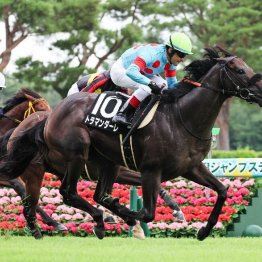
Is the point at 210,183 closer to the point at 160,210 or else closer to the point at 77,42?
the point at 160,210

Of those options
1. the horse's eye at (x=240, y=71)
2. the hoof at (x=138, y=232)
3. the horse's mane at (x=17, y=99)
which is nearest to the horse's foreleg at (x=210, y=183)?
the horse's eye at (x=240, y=71)

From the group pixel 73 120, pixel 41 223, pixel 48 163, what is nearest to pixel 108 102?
pixel 73 120

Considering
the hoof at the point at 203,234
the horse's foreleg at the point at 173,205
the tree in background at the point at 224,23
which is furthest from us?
the tree in background at the point at 224,23

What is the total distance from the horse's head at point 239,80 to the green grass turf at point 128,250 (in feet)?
4.43

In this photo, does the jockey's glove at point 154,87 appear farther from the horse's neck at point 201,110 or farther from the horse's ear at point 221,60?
the horse's ear at point 221,60

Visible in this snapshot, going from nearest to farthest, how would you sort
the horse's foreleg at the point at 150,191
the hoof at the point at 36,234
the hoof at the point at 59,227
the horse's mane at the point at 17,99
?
the horse's foreleg at the point at 150,191 → the hoof at the point at 36,234 → the hoof at the point at 59,227 → the horse's mane at the point at 17,99

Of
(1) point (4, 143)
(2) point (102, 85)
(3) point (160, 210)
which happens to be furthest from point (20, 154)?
(3) point (160, 210)

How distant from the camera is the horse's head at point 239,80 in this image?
754 cm

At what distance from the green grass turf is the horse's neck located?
107cm

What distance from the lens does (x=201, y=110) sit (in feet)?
25.2

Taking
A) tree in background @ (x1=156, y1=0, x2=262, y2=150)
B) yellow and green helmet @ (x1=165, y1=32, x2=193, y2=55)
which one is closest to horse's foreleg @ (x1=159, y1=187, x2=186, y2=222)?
yellow and green helmet @ (x1=165, y1=32, x2=193, y2=55)

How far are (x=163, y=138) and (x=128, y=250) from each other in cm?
107

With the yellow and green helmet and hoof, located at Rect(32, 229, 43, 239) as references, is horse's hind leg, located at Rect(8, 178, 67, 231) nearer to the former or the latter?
hoof, located at Rect(32, 229, 43, 239)

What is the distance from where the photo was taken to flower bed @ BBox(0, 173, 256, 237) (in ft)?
31.6
